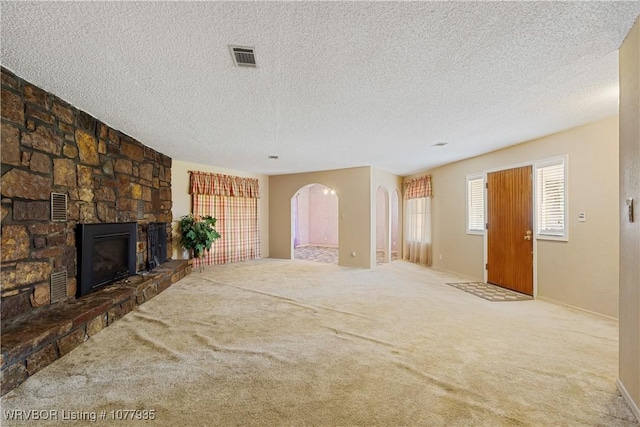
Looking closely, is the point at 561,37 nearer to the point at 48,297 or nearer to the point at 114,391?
the point at 114,391

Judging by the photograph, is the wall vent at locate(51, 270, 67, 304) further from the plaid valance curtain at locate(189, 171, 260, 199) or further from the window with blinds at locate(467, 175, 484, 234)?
the window with blinds at locate(467, 175, 484, 234)

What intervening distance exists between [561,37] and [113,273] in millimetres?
4904

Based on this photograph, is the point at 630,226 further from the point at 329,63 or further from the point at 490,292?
the point at 490,292

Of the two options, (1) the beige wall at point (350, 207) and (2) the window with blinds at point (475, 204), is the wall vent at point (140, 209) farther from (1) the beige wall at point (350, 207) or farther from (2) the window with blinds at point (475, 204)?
(2) the window with blinds at point (475, 204)

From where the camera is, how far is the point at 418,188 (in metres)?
7.12

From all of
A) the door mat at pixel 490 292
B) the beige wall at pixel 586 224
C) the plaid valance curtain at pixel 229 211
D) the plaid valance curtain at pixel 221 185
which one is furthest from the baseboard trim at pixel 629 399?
the plaid valance curtain at pixel 221 185

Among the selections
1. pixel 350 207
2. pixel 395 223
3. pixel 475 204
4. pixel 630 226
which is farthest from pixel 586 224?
pixel 395 223

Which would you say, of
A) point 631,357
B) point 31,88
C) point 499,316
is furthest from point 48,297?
point 499,316

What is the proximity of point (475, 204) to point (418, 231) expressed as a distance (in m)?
2.07

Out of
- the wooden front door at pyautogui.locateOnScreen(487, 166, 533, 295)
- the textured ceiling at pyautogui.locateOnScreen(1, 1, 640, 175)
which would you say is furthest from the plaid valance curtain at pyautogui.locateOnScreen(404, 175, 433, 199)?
the textured ceiling at pyautogui.locateOnScreen(1, 1, 640, 175)

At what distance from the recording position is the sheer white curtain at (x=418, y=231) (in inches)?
270

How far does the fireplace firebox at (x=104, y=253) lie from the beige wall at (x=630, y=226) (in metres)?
4.52

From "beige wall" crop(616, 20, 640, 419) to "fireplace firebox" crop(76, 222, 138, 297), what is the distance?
4523mm

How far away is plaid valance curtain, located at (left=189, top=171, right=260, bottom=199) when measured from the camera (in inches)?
246
